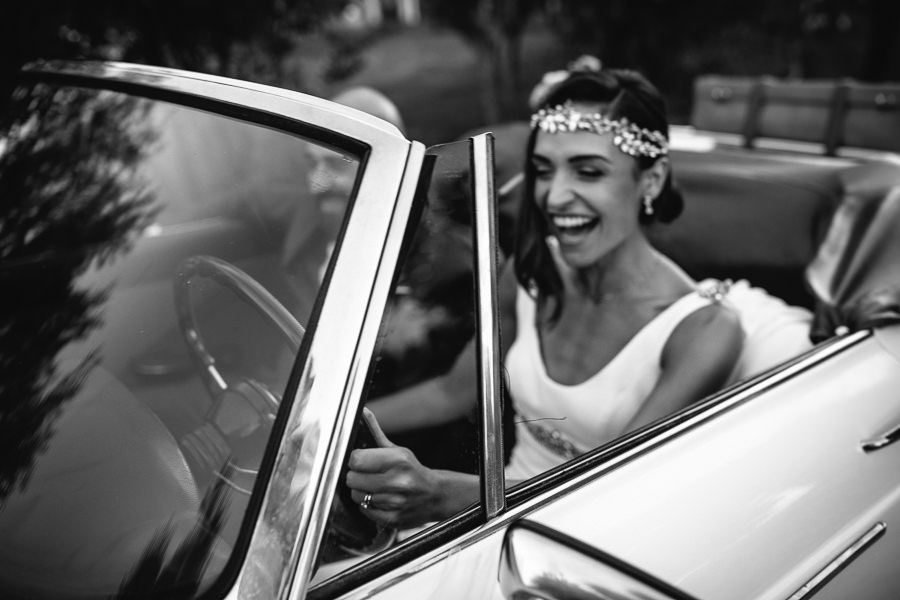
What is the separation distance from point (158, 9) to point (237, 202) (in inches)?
125

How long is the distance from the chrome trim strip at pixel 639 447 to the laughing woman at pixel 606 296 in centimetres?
24

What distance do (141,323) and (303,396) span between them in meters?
0.45

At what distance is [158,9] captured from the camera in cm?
415

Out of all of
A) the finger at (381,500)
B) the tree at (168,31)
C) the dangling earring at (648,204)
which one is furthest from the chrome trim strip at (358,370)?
the tree at (168,31)

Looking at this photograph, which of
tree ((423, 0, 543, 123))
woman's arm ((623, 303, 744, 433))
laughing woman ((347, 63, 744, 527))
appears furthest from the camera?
tree ((423, 0, 543, 123))

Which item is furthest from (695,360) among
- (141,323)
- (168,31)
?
(168,31)

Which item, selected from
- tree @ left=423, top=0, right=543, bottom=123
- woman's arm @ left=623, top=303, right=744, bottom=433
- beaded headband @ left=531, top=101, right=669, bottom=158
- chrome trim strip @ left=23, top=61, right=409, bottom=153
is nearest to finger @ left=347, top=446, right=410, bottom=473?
chrome trim strip @ left=23, top=61, right=409, bottom=153

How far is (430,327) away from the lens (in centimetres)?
136

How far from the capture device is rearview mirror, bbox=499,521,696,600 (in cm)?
84

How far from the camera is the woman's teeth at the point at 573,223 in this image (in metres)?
1.81

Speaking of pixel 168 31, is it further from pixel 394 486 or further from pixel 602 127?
pixel 394 486

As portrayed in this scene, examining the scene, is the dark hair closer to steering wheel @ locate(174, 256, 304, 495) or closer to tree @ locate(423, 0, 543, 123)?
steering wheel @ locate(174, 256, 304, 495)

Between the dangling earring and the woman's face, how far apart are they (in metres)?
0.09

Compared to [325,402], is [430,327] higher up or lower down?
lower down
